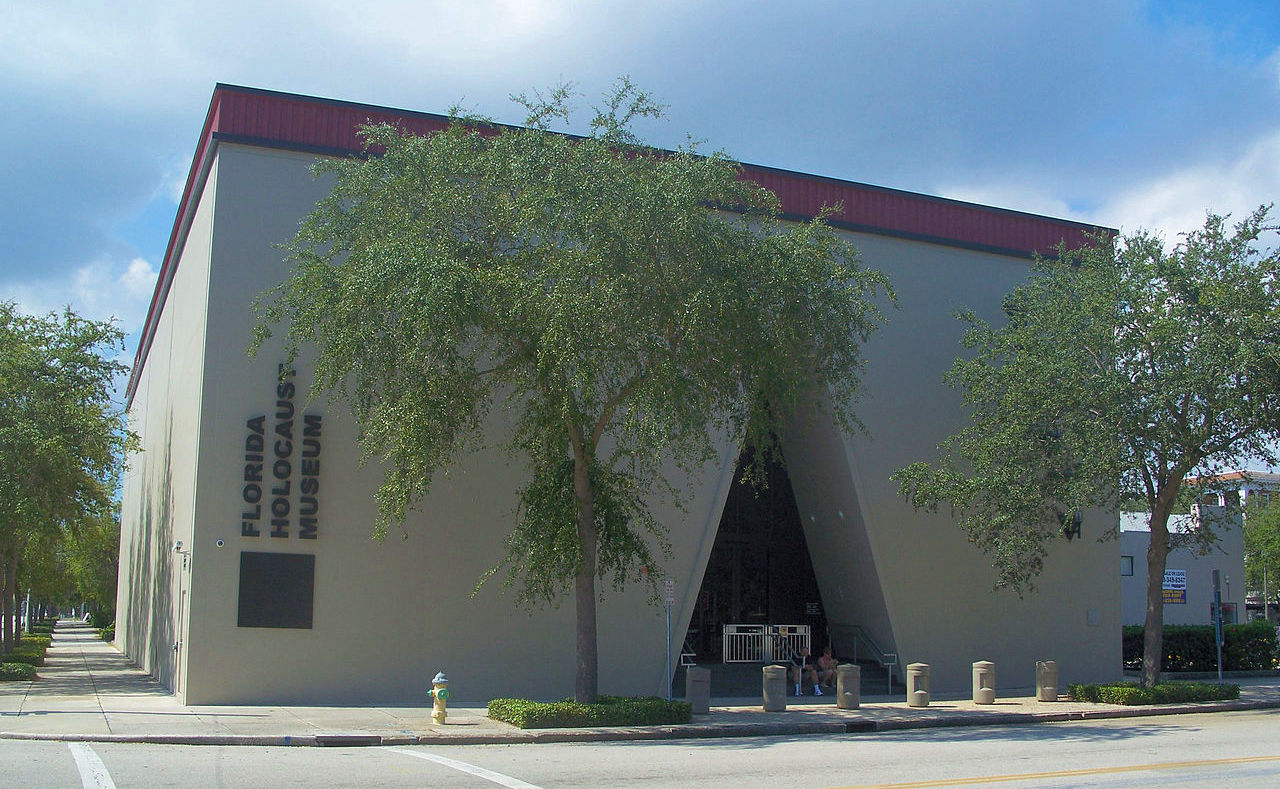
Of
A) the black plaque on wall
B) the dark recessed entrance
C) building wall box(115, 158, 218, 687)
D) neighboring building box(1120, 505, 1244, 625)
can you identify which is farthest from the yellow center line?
neighboring building box(1120, 505, 1244, 625)

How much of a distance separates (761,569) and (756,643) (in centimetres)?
257

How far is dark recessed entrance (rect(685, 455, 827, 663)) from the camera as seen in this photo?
25.9m

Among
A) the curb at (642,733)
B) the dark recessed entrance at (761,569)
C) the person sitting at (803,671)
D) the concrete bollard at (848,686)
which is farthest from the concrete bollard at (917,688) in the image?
the dark recessed entrance at (761,569)

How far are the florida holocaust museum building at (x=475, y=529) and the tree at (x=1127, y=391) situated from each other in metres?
2.32

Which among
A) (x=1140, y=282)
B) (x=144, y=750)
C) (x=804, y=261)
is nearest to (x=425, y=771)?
(x=144, y=750)

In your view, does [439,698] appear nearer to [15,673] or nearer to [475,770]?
[475,770]

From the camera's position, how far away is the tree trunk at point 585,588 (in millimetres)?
17109

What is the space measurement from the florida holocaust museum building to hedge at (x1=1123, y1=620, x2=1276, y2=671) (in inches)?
102

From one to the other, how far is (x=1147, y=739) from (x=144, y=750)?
13.7 m

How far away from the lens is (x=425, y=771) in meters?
11.8

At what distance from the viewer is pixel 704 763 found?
1307 centimetres

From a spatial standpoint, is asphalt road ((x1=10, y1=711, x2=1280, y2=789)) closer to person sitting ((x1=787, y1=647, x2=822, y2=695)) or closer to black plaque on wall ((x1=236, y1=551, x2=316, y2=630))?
black plaque on wall ((x1=236, y1=551, x2=316, y2=630))

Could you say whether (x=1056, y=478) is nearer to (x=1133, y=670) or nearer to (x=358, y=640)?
(x=1133, y=670)

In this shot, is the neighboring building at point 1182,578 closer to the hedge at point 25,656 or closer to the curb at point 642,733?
the curb at point 642,733
